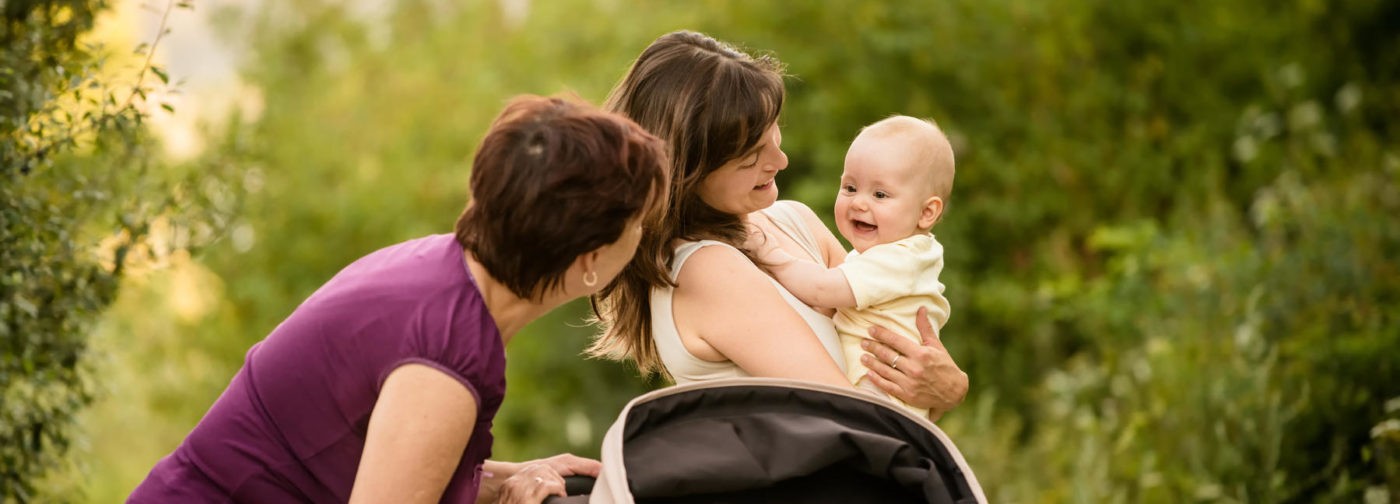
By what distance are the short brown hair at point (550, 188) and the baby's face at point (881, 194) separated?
719 millimetres

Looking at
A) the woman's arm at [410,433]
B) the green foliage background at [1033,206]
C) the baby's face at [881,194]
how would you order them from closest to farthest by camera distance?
1. the woman's arm at [410,433]
2. the baby's face at [881,194]
3. the green foliage background at [1033,206]

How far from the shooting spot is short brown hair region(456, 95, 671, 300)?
2.34m

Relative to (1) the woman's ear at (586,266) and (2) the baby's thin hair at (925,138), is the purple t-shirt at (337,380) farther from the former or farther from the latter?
(2) the baby's thin hair at (925,138)

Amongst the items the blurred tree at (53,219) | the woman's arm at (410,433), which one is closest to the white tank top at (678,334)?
the woman's arm at (410,433)

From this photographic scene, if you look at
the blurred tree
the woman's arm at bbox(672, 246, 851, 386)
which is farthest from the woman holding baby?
the blurred tree

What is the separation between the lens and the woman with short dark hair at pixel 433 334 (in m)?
2.31

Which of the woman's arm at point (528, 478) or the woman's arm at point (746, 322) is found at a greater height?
the woman's arm at point (746, 322)

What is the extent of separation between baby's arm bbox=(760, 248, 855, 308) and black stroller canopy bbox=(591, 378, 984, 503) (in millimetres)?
387

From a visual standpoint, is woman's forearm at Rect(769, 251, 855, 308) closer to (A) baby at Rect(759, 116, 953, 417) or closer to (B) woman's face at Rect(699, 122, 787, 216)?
(A) baby at Rect(759, 116, 953, 417)

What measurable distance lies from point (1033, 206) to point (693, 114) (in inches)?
250

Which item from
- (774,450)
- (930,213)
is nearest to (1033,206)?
(930,213)

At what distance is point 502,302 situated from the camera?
2.45m

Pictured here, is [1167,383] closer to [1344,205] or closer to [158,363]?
[1344,205]

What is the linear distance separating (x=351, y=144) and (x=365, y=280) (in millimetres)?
10409
